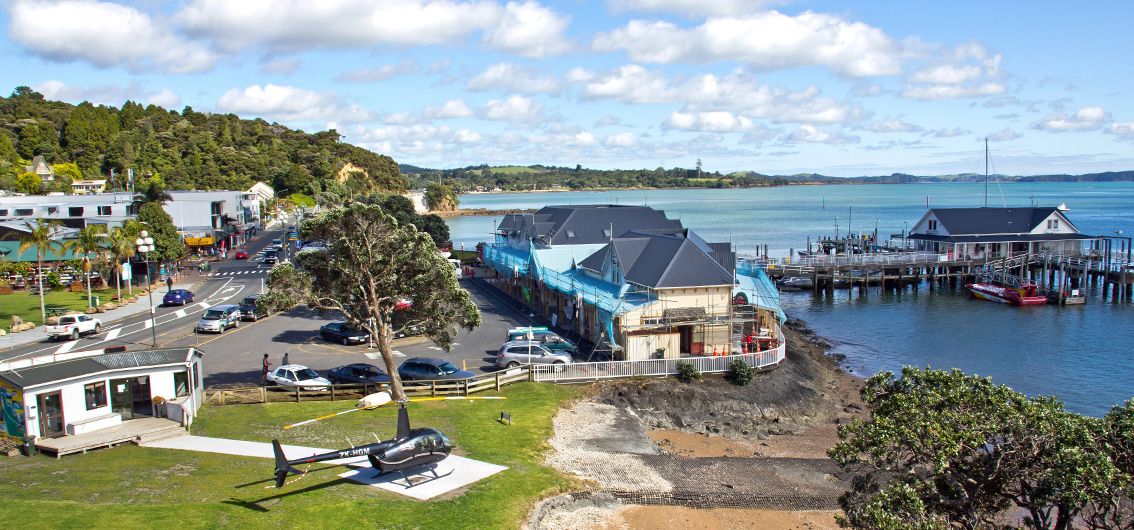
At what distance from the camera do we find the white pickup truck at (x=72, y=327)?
4284 cm

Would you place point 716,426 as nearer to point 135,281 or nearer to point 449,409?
point 449,409

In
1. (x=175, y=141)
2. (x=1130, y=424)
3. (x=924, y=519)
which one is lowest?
(x=924, y=519)

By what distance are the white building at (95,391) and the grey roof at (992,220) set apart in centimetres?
7732

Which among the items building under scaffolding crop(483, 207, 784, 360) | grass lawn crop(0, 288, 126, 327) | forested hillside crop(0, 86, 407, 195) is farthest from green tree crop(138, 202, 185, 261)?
forested hillside crop(0, 86, 407, 195)

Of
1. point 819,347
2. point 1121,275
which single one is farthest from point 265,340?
point 1121,275

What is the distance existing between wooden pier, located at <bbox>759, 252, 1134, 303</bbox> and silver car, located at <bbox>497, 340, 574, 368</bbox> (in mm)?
44740

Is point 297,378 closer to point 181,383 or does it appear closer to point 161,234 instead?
point 181,383

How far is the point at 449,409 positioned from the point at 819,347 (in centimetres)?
3119

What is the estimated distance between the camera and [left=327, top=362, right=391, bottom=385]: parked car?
33250 mm

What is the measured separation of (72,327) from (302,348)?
14.0 metres

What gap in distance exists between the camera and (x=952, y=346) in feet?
171

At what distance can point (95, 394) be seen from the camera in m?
24.6

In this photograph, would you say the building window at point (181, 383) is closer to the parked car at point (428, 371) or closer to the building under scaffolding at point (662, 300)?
the parked car at point (428, 371)

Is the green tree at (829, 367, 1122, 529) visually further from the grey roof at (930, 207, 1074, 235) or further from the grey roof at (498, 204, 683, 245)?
the grey roof at (930, 207, 1074, 235)
